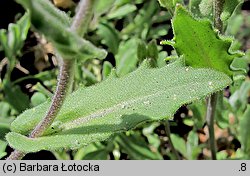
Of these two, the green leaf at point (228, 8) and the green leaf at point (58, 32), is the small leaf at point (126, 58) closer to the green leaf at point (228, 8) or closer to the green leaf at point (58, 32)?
the green leaf at point (228, 8)

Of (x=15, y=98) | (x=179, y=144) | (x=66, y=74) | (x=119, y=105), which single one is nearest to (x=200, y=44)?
(x=119, y=105)

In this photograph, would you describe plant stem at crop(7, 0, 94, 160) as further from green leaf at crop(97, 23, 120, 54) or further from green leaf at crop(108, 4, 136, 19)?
green leaf at crop(108, 4, 136, 19)

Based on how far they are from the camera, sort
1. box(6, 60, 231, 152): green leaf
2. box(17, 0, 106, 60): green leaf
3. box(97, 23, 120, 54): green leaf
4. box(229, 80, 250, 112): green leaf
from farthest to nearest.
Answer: box(97, 23, 120, 54): green leaf < box(229, 80, 250, 112): green leaf < box(6, 60, 231, 152): green leaf < box(17, 0, 106, 60): green leaf

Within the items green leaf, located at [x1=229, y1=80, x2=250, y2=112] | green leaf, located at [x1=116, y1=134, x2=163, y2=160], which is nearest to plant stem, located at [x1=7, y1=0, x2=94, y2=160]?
green leaf, located at [x1=116, y1=134, x2=163, y2=160]

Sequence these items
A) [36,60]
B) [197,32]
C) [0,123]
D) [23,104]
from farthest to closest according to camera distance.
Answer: [36,60] → [23,104] → [0,123] → [197,32]

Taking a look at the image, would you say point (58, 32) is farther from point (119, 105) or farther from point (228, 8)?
point (228, 8)
